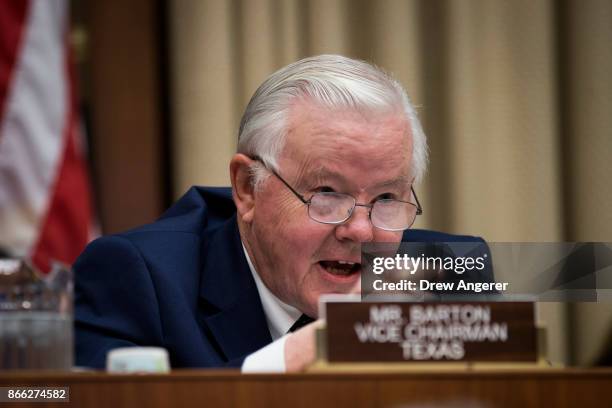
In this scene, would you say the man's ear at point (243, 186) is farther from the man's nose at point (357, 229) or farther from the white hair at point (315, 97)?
the man's nose at point (357, 229)

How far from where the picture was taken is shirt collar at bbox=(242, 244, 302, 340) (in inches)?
93.0

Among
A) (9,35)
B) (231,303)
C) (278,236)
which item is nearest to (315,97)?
(278,236)

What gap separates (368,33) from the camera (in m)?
3.46

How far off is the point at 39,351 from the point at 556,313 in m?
2.23

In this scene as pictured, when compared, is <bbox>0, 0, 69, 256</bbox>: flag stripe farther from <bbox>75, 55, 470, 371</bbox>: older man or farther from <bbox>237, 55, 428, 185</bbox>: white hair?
<bbox>237, 55, 428, 185</bbox>: white hair

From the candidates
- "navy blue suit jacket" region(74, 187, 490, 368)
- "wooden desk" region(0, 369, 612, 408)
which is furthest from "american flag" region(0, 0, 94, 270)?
"wooden desk" region(0, 369, 612, 408)

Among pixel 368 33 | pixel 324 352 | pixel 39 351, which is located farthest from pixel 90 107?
pixel 324 352

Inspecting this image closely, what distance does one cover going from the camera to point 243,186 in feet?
7.90

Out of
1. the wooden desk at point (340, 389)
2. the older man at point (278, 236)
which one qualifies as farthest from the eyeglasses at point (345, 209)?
the wooden desk at point (340, 389)

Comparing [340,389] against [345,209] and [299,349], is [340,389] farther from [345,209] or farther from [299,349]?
[345,209]

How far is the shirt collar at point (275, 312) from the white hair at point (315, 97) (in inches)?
10.3

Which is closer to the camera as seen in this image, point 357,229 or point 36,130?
point 357,229

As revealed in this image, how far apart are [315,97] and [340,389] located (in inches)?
43.9

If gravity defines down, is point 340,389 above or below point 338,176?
below
